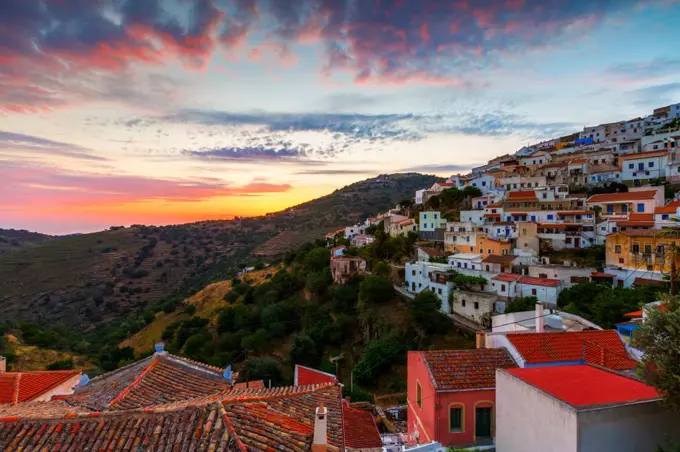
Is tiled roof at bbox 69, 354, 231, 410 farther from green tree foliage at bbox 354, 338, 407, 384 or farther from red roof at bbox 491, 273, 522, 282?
red roof at bbox 491, 273, 522, 282

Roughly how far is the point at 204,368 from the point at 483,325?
81.4 feet

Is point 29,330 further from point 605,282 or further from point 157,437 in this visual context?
point 605,282

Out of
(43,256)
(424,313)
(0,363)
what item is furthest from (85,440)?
(43,256)

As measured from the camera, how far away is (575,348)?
11.8 metres

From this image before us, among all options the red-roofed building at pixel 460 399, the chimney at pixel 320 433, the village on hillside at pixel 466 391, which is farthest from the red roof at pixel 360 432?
the chimney at pixel 320 433

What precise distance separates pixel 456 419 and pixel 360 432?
334cm

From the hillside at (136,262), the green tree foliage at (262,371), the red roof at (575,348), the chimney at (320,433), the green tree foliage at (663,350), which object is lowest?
the green tree foliage at (262,371)

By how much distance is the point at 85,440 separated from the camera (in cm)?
530

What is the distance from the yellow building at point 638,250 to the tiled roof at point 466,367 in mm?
21958

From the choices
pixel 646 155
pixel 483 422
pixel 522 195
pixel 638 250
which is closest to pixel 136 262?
pixel 522 195

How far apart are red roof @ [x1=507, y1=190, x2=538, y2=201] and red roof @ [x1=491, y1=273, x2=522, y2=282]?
13.1 metres

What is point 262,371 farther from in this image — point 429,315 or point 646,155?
point 646,155

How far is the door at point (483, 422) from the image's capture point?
36.6ft

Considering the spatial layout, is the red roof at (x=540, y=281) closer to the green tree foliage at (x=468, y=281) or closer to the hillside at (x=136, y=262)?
the green tree foliage at (x=468, y=281)
